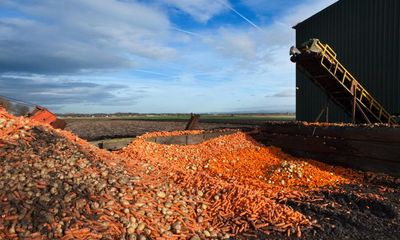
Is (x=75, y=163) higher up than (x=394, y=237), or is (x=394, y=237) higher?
(x=75, y=163)

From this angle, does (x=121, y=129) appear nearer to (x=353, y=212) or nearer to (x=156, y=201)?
(x=156, y=201)

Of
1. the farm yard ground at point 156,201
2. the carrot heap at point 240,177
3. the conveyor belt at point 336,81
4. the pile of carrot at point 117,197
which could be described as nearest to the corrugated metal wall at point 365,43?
the conveyor belt at point 336,81

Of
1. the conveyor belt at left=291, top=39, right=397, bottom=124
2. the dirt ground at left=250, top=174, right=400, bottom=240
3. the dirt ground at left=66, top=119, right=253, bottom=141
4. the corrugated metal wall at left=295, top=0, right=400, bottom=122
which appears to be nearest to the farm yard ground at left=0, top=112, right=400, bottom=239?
the dirt ground at left=250, top=174, right=400, bottom=240

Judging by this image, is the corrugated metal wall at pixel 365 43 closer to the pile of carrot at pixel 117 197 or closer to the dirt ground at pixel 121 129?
the pile of carrot at pixel 117 197

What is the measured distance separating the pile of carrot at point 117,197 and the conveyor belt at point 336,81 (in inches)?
177

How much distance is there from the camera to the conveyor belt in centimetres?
1103

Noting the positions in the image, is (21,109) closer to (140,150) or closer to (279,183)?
(140,150)

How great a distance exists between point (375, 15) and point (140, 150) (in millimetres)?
12189

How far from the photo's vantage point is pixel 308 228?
17.0ft

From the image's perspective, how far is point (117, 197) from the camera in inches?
202

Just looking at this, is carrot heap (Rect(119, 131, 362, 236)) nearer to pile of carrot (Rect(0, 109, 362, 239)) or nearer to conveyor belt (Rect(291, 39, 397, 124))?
pile of carrot (Rect(0, 109, 362, 239))

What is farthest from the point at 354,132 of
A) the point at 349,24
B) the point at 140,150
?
the point at 349,24

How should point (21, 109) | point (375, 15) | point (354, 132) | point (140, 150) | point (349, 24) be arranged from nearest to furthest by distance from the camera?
point (354, 132) < point (140, 150) < point (21, 109) < point (375, 15) < point (349, 24)

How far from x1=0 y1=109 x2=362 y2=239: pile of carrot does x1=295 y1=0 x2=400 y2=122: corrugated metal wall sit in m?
8.36
